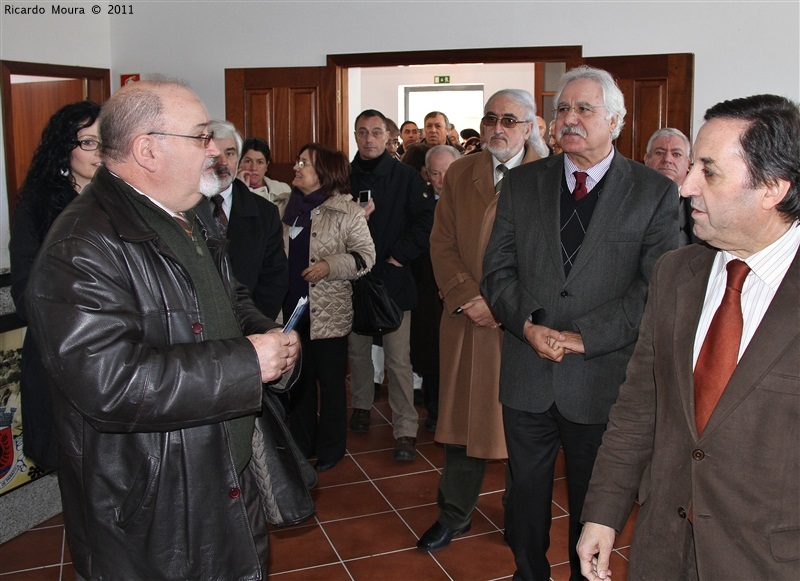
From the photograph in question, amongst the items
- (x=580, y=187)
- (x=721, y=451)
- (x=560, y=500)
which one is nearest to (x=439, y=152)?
(x=560, y=500)

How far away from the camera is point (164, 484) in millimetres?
1641

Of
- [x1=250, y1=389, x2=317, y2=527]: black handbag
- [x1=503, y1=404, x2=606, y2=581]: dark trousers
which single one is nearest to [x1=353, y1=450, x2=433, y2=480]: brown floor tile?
[x1=503, y1=404, x2=606, y2=581]: dark trousers

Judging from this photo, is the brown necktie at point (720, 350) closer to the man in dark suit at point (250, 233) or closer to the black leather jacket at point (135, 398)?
the black leather jacket at point (135, 398)

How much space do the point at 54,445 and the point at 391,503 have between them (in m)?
1.75

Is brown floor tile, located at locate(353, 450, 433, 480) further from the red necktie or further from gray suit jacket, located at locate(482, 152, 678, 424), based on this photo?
the red necktie

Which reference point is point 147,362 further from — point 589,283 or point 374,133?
point 374,133

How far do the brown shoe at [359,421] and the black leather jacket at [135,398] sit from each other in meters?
3.01

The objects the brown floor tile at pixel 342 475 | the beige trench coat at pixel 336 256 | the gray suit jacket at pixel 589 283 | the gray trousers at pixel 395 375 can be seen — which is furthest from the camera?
the gray trousers at pixel 395 375

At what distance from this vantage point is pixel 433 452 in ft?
14.6

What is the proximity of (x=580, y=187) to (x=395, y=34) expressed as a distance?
463cm

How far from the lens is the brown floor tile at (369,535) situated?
3.29 metres

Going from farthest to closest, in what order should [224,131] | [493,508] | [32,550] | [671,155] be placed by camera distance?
[671,155] → [493,508] → [224,131] → [32,550]

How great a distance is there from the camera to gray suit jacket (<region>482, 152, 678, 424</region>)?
246 cm

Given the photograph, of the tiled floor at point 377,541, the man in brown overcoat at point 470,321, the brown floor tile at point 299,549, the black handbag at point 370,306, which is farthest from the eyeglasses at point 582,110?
the brown floor tile at point 299,549
